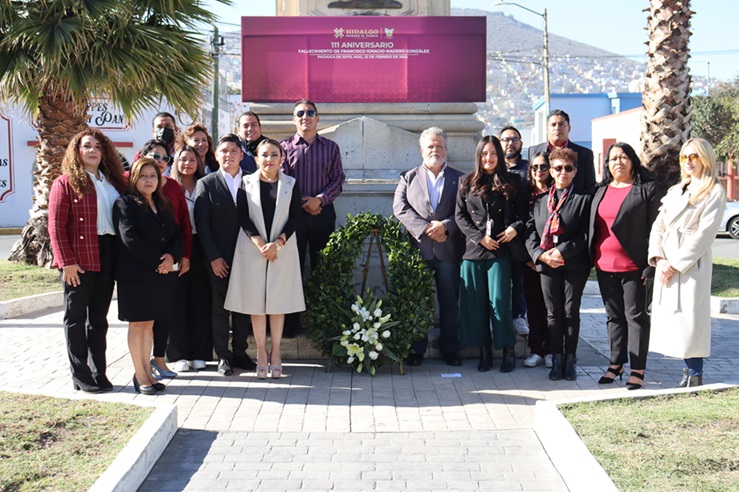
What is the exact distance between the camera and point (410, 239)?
7879 mm

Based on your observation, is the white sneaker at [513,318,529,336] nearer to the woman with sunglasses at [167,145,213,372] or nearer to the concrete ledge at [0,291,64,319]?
the woman with sunglasses at [167,145,213,372]

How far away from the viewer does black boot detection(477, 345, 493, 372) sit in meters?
7.63

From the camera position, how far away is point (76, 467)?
4832 millimetres

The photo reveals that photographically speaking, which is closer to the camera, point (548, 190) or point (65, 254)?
point (65, 254)

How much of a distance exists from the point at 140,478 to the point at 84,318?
7.46ft

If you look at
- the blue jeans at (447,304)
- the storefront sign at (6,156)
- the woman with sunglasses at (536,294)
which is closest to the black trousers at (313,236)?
the blue jeans at (447,304)

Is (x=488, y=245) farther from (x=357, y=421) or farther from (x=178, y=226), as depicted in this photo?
(x=178, y=226)

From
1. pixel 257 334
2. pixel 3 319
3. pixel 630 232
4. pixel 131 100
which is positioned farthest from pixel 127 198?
pixel 131 100

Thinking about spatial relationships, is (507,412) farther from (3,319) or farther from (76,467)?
(3,319)

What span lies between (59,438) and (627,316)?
446cm

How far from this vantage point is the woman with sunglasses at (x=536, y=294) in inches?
297

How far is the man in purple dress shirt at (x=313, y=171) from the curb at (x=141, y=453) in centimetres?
248

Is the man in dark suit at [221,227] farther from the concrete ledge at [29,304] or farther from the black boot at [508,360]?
the concrete ledge at [29,304]

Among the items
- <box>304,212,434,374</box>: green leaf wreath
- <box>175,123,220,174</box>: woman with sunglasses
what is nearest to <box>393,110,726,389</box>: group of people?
<box>304,212,434,374</box>: green leaf wreath
